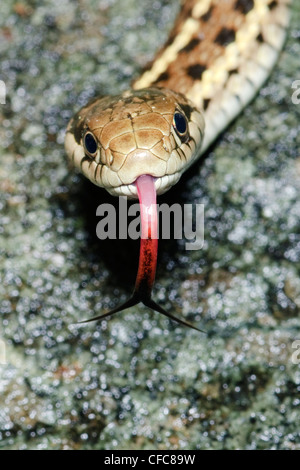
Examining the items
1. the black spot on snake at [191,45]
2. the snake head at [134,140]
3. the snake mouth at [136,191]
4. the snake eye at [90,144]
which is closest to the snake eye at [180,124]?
the snake head at [134,140]

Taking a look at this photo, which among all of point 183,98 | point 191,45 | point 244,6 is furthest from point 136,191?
point 244,6

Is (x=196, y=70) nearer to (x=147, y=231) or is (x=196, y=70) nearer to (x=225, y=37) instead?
(x=225, y=37)

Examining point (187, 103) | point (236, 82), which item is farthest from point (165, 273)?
point (236, 82)

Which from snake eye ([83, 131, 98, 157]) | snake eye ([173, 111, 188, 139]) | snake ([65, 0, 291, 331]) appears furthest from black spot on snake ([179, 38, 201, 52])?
snake eye ([83, 131, 98, 157])

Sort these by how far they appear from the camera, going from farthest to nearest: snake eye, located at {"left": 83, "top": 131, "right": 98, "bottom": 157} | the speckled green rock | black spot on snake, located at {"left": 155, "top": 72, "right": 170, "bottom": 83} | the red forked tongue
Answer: black spot on snake, located at {"left": 155, "top": 72, "right": 170, "bottom": 83} → the speckled green rock → snake eye, located at {"left": 83, "top": 131, "right": 98, "bottom": 157} → the red forked tongue

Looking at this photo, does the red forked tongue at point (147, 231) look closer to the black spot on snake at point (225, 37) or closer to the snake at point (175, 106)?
the snake at point (175, 106)

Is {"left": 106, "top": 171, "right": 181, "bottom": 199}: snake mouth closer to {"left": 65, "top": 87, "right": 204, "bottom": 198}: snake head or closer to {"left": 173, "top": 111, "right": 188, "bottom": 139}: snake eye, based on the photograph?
{"left": 65, "top": 87, "right": 204, "bottom": 198}: snake head

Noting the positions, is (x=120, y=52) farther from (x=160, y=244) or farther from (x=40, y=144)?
(x=160, y=244)
